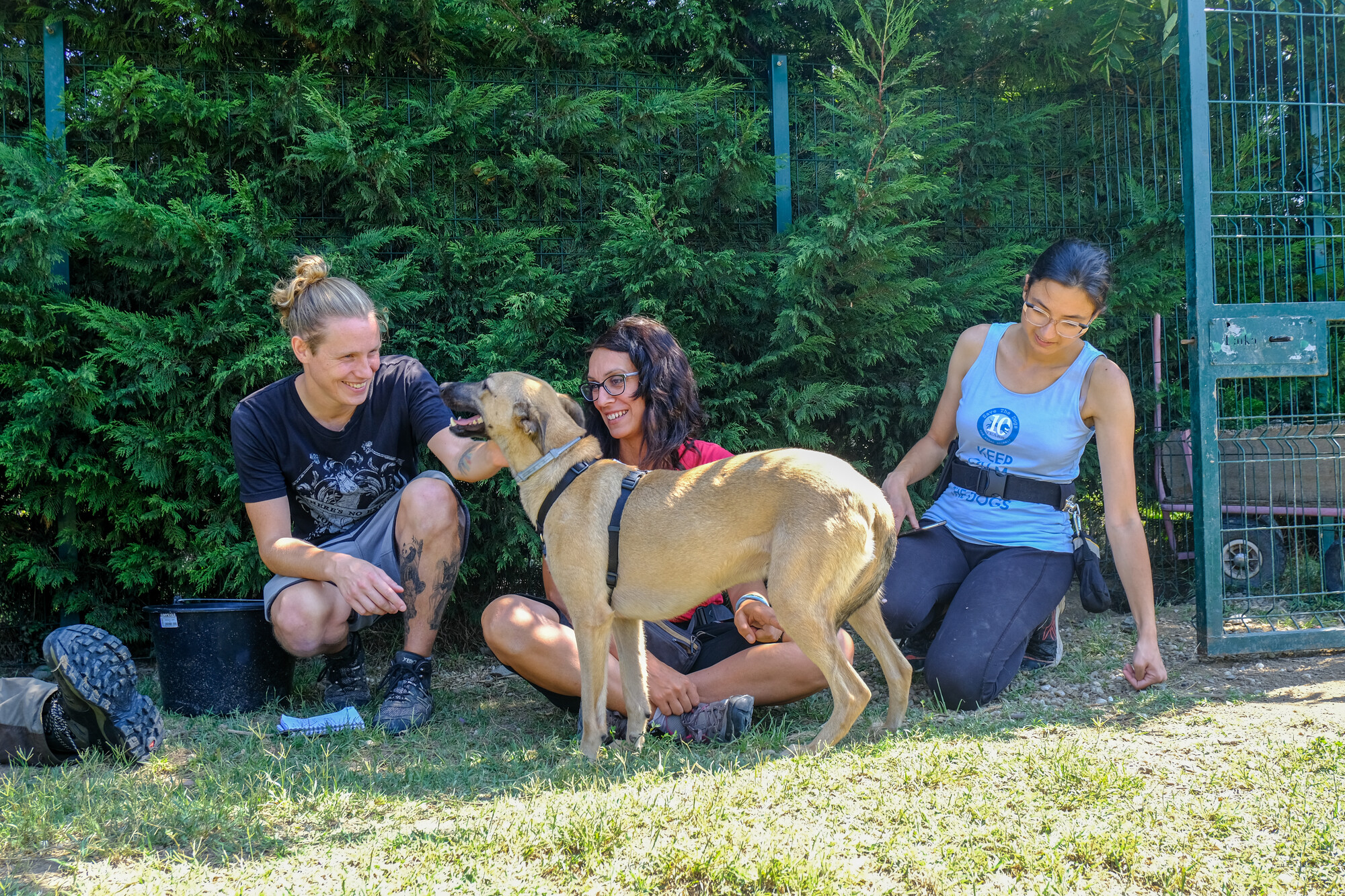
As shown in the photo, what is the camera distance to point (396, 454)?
183 inches

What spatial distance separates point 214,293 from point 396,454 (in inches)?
65.7

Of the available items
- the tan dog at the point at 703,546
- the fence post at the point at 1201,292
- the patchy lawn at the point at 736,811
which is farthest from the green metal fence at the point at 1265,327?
the tan dog at the point at 703,546

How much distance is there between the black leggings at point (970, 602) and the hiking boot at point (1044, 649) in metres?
0.35

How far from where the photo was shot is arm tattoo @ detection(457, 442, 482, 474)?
4.24 m

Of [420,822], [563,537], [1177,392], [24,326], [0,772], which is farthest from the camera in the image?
[1177,392]

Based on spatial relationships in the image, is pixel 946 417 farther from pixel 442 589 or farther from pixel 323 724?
pixel 323 724

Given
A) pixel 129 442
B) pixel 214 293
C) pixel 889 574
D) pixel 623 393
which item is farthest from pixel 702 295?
pixel 129 442

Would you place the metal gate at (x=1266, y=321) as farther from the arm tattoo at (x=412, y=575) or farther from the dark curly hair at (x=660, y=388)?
the arm tattoo at (x=412, y=575)

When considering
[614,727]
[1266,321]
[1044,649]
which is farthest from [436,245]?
[1266,321]

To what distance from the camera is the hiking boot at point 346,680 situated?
4.52 meters

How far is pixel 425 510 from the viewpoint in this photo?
14.3 ft

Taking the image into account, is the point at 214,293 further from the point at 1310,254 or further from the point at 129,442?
the point at 1310,254

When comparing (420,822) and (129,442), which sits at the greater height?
(129,442)

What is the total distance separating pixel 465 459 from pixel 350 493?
731 millimetres
